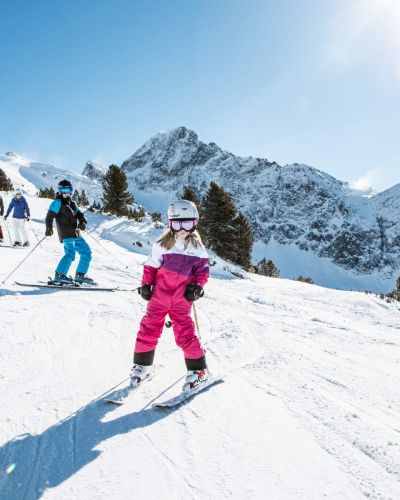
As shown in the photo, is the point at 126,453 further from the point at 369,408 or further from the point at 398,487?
the point at 369,408

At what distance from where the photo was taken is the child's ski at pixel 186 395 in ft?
10.4

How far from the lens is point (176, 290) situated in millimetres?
3783

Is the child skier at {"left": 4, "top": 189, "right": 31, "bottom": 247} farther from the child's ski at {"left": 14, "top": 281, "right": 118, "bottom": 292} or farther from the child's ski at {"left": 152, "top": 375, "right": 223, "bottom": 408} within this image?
the child's ski at {"left": 152, "top": 375, "right": 223, "bottom": 408}

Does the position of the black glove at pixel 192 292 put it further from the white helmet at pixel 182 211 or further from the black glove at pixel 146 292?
the white helmet at pixel 182 211

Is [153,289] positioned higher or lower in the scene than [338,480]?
higher

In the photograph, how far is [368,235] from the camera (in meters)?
199

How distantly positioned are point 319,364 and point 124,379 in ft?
7.53

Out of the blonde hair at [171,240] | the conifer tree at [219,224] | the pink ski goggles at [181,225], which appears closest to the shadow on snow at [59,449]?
the blonde hair at [171,240]

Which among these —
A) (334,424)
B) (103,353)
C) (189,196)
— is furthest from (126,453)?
(189,196)

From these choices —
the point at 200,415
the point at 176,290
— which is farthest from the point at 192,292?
the point at 200,415

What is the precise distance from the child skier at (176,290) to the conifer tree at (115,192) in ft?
104

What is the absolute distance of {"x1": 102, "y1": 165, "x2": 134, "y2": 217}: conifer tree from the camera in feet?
115

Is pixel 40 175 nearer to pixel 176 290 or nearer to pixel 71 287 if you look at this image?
pixel 71 287

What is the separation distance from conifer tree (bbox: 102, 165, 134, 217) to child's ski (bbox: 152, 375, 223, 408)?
32324 millimetres
